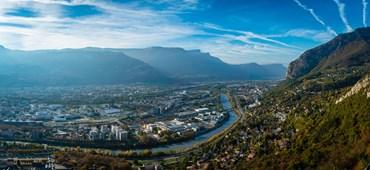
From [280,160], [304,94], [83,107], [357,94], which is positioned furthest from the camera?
[83,107]

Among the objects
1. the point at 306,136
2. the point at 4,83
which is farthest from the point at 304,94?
the point at 4,83

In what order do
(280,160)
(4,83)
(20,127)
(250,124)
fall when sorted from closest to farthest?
(280,160)
(250,124)
(20,127)
(4,83)

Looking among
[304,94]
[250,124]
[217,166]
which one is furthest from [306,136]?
[304,94]

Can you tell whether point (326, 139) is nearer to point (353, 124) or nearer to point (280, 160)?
point (353, 124)

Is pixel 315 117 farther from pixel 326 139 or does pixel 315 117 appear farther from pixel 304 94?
pixel 304 94

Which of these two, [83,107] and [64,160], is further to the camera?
[83,107]

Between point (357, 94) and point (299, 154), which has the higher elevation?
point (357, 94)

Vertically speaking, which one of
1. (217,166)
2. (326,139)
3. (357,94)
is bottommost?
(217,166)
